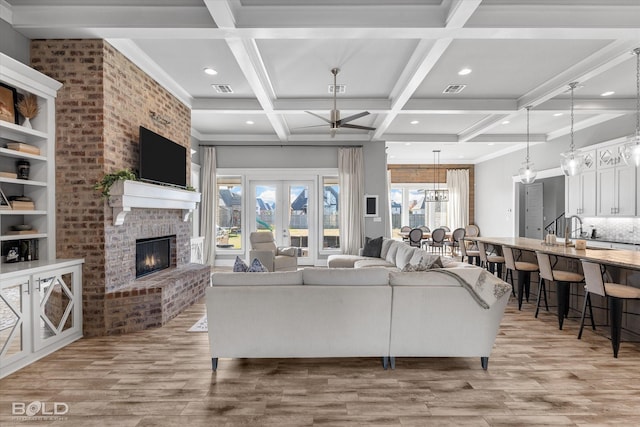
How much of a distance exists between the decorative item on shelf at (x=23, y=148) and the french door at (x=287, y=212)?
5.06m

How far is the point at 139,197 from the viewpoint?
12.9ft

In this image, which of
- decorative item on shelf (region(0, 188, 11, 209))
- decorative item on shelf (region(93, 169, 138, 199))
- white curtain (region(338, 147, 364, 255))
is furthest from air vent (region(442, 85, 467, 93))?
decorative item on shelf (region(0, 188, 11, 209))

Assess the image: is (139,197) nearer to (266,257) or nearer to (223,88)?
(223,88)

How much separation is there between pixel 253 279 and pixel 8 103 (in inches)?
110

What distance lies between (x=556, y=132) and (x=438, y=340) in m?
7.06

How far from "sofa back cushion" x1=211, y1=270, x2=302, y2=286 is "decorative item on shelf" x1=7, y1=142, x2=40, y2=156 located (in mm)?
2243

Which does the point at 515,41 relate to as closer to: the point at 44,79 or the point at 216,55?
the point at 216,55

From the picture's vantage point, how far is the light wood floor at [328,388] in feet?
7.29

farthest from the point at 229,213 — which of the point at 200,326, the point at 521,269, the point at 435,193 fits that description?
the point at 435,193

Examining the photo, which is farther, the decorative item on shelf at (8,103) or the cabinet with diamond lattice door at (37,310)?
the decorative item on shelf at (8,103)

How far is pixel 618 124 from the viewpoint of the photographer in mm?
6148

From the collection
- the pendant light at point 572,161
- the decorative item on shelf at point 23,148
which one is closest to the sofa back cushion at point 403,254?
the pendant light at point 572,161

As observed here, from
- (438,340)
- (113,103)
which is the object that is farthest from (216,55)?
(438,340)

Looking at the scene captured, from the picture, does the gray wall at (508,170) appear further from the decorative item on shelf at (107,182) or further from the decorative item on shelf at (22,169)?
the decorative item on shelf at (22,169)
